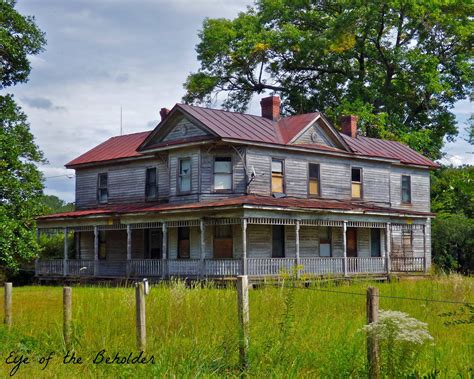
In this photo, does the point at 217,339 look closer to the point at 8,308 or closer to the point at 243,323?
the point at 243,323

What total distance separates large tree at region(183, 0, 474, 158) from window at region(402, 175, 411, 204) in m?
5.56

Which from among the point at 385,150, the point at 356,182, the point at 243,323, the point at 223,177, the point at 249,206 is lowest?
the point at 243,323

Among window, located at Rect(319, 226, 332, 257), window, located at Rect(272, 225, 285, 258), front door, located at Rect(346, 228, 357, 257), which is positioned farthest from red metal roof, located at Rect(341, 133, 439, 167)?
window, located at Rect(272, 225, 285, 258)

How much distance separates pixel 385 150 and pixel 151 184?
13263 millimetres

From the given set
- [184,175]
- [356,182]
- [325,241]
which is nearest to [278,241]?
[325,241]

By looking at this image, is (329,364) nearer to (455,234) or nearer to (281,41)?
(455,234)

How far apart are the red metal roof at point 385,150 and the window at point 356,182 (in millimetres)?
989

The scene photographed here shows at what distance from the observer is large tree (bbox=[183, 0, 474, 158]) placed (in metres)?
47.6

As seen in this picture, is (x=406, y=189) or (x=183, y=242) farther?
(x=406, y=189)

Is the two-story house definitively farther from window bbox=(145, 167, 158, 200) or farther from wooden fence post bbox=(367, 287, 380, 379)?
wooden fence post bbox=(367, 287, 380, 379)

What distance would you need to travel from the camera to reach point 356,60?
53.6 meters

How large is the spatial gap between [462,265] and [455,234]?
1.80 m

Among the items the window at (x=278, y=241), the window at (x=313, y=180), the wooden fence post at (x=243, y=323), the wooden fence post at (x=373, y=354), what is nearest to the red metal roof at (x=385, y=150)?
the window at (x=313, y=180)

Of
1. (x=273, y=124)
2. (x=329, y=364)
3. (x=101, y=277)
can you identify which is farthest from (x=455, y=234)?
(x=329, y=364)
